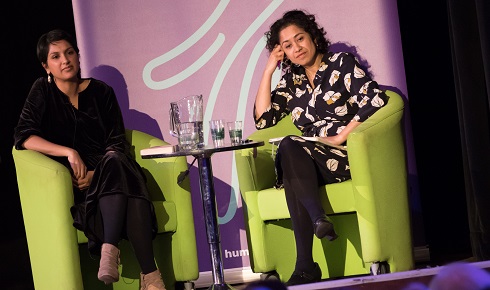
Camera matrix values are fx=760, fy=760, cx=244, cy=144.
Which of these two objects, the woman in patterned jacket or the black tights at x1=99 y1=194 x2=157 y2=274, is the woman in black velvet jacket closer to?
the black tights at x1=99 y1=194 x2=157 y2=274

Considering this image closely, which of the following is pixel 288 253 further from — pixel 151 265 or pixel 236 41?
pixel 236 41

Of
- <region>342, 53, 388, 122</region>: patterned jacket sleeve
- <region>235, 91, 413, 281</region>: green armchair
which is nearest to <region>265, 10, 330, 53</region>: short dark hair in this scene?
<region>342, 53, 388, 122</region>: patterned jacket sleeve

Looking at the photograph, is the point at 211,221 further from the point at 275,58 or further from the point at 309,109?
the point at 275,58

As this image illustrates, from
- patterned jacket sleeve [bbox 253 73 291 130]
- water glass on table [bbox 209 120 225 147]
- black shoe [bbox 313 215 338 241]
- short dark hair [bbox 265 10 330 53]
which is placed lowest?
black shoe [bbox 313 215 338 241]

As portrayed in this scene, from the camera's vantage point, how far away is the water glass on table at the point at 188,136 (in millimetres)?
3330

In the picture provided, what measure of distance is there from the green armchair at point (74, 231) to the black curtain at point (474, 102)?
1.48m

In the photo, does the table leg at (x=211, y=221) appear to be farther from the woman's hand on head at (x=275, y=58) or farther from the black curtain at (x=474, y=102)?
the black curtain at (x=474, y=102)

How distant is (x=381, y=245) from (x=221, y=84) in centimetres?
146

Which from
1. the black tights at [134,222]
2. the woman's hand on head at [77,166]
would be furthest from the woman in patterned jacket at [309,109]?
the woman's hand on head at [77,166]

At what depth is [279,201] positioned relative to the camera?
11.9 ft

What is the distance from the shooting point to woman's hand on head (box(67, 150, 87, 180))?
3.64 metres

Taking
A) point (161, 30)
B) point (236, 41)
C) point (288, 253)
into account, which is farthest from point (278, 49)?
point (288, 253)

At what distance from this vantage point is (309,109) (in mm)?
3986

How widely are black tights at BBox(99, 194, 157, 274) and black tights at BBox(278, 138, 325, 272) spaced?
2.17 ft
